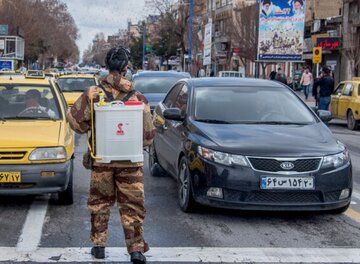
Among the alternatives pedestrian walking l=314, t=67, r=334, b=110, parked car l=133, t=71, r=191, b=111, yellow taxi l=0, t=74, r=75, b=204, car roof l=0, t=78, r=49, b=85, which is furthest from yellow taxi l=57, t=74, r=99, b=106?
yellow taxi l=0, t=74, r=75, b=204

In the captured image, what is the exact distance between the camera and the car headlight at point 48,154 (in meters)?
6.94

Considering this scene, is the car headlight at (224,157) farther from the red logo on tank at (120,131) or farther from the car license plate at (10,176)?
the car license plate at (10,176)

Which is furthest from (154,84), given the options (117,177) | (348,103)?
(117,177)

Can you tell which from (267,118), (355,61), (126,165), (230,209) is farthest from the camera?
(355,61)

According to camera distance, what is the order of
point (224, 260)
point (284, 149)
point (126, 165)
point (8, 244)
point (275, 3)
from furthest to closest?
1. point (275, 3)
2. point (284, 149)
3. point (8, 244)
4. point (224, 260)
5. point (126, 165)

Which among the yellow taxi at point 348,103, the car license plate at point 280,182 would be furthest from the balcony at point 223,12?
the car license plate at point 280,182

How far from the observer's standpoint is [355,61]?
40344mm

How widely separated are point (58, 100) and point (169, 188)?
1916 mm

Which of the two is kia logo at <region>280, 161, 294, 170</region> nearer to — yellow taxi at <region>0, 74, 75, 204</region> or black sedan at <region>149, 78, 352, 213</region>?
black sedan at <region>149, 78, 352, 213</region>

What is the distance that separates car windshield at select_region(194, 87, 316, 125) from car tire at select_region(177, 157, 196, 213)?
0.66 m

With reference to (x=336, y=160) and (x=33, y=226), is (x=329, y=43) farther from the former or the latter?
(x=33, y=226)

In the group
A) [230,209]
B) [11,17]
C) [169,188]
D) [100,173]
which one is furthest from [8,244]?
[11,17]

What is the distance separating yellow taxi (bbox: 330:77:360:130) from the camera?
63.2 ft

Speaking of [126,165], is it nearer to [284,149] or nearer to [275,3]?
[284,149]
